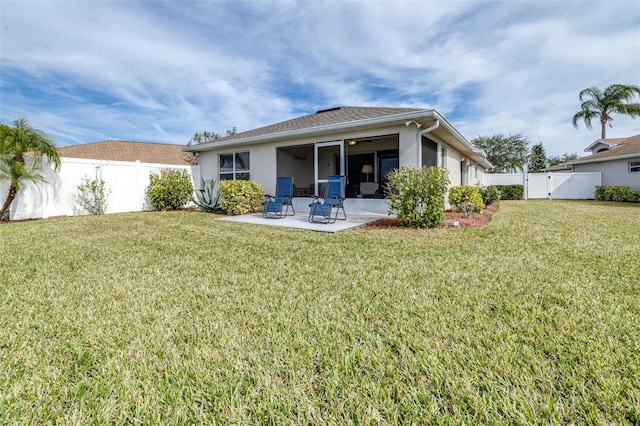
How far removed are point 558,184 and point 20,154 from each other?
83.6ft

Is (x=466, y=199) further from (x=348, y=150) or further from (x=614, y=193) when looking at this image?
(x=614, y=193)

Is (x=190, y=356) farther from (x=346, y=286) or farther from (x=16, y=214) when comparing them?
(x=16, y=214)

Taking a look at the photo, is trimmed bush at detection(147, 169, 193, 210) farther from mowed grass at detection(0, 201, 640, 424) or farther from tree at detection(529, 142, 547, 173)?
tree at detection(529, 142, 547, 173)

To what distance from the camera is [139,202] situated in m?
10.7

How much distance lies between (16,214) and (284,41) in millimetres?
9847

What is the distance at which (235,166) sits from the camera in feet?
38.6

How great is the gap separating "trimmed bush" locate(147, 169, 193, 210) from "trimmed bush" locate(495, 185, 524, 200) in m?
18.5

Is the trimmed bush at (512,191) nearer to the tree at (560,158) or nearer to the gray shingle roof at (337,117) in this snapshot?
the gray shingle roof at (337,117)

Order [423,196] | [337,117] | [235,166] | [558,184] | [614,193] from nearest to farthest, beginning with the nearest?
1. [423,196]
2. [337,117]
3. [235,166]
4. [614,193]
5. [558,184]

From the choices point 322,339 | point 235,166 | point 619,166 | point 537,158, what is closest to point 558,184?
point 619,166

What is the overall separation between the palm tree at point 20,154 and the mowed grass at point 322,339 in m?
5.31

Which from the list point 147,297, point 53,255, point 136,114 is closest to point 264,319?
point 147,297

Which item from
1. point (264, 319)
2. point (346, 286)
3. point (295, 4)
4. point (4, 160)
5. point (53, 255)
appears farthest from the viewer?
point (295, 4)

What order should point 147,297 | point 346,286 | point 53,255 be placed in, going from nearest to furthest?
point 147,297 < point 346,286 < point 53,255
